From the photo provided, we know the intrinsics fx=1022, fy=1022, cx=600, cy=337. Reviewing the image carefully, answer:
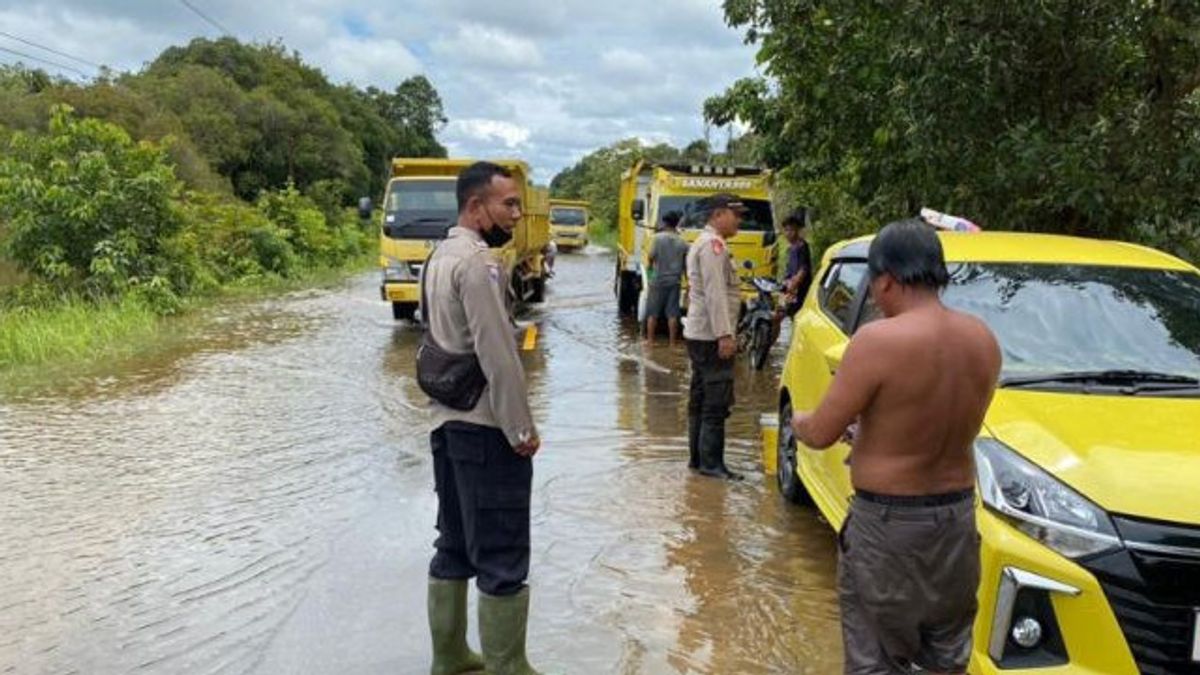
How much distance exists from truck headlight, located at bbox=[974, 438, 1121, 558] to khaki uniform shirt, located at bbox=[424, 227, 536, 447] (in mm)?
1561

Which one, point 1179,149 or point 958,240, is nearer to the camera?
point 958,240

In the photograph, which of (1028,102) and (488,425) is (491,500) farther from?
(1028,102)

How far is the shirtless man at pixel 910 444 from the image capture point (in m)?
2.65

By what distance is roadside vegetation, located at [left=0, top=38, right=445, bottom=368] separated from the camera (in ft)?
52.0

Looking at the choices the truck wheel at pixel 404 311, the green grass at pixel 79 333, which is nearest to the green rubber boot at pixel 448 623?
the green grass at pixel 79 333

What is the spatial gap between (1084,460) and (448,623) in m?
2.32

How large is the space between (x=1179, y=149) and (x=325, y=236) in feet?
88.2

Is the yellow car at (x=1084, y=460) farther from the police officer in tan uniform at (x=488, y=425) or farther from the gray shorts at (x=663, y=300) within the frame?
the gray shorts at (x=663, y=300)

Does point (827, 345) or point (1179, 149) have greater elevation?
point (1179, 149)

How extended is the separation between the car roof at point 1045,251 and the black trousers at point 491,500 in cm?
231

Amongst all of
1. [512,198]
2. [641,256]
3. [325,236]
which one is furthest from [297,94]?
[512,198]

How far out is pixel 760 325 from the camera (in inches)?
463

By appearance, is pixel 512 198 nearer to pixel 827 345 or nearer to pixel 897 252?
pixel 897 252

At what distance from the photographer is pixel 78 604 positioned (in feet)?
15.5
